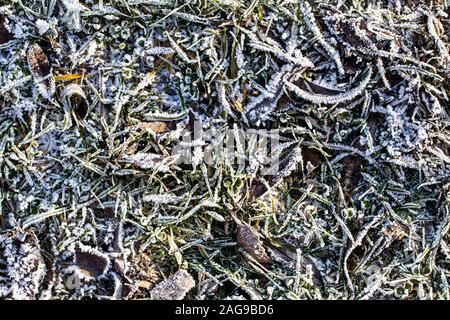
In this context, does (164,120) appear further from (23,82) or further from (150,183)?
(23,82)

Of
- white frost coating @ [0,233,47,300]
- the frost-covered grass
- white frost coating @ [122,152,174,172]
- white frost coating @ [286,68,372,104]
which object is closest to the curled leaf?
the frost-covered grass

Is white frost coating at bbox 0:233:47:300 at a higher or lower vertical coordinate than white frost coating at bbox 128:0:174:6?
lower

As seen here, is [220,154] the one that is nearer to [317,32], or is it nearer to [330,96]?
[330,96]

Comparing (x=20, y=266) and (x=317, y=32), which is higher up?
(x=317, y=32)

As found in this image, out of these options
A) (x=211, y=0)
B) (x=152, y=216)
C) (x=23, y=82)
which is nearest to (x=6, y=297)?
(x=152, y=216)

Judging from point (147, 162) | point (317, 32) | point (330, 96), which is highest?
point (317, 32)

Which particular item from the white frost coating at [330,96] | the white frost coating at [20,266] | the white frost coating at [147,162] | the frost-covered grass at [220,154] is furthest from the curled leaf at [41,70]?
the white frost coating at [330,96]

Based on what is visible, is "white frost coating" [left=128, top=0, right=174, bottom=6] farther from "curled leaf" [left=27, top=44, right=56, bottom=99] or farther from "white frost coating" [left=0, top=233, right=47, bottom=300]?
"white frost coating" [left=0, top=233, right=47, bottom=300]

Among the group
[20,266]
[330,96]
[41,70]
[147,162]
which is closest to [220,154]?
[147,162]

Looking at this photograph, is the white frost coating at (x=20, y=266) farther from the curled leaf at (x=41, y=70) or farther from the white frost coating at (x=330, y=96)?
the white frost coating at (x=330, y=96)

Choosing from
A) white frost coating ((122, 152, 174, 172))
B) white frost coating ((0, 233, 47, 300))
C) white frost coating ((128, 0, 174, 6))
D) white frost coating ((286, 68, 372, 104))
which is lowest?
white frost coating ((0, 233, 47, 300))
